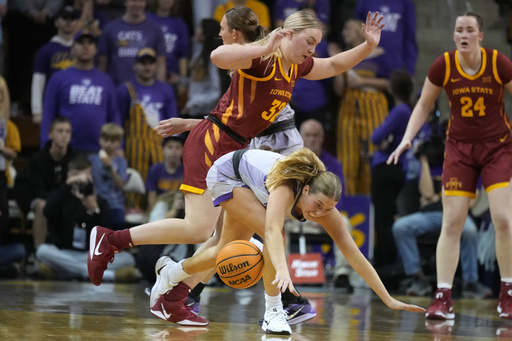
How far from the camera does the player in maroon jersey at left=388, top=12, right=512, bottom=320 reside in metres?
6.56

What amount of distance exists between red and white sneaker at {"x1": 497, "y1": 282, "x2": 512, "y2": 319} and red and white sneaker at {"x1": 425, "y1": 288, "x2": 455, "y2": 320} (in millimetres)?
421

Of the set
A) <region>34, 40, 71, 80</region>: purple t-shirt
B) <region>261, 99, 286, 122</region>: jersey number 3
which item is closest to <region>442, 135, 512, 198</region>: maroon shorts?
<region>261, 99, 286, 122</region>: jersey number 3

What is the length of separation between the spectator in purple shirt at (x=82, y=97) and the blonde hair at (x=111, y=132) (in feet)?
1.43

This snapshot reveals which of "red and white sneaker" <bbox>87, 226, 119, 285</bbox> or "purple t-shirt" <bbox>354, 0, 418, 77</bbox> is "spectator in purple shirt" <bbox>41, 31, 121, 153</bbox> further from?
"red and white sneaker" <bbox>87, 226, 119, 285</bbox>

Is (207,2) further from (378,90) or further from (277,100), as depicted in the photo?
(277,100)

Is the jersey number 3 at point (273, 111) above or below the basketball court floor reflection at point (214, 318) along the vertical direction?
above

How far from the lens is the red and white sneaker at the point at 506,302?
6661 millimetres

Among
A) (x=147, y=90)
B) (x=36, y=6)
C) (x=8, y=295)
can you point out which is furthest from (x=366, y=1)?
(x=8, y=295)

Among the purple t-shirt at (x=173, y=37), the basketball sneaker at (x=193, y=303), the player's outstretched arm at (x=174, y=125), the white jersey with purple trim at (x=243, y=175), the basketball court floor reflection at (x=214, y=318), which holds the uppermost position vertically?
the purple t-shirt at (x=173, y=37)

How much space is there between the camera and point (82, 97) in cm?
978

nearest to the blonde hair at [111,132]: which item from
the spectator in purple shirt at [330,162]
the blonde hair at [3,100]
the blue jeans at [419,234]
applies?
the blonde hair at [3,100]

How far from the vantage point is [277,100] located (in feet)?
18.1

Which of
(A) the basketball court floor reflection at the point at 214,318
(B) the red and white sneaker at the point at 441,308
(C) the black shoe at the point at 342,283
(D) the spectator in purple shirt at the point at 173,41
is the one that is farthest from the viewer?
(D) the spectator in purple shirt at the point at 173,41

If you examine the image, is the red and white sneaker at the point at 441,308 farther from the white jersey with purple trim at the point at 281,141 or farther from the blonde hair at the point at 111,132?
the blonde hair at the point at 111,132
